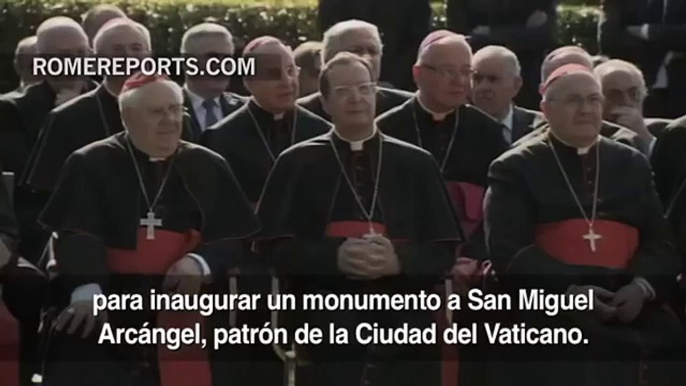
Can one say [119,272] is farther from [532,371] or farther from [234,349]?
[532,371]

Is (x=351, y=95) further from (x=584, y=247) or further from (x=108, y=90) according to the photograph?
(x=108, y=90)

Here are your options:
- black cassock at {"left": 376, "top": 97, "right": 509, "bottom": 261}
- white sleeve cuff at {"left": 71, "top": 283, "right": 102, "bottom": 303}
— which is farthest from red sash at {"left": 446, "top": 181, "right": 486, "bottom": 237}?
white sleeve cuff at {"left": 71, "top": 283, "right": 102, "bottom": 303}

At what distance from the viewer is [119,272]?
5.66m

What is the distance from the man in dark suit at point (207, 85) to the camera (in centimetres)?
622

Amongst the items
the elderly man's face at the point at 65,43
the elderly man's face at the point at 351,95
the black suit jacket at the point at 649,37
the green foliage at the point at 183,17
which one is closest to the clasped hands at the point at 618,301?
the elderly man's face at the point at 351,95

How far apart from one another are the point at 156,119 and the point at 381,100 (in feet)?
3.68

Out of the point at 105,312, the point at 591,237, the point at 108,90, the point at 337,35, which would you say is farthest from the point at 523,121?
the point at 105,312

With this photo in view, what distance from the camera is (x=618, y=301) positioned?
18.5ft

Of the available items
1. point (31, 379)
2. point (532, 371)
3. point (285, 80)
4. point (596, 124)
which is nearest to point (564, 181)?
point (596, 124)

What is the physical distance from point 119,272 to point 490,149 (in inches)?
51.1

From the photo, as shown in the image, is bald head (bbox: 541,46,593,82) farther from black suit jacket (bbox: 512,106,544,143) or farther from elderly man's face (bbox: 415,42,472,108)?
elderly man's face (bbox: 415,42,472,108)

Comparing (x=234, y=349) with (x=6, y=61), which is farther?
(x=6, y=61)

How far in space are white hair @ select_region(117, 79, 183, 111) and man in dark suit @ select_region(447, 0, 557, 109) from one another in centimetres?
180

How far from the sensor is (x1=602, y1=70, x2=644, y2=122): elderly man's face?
6391 mm
